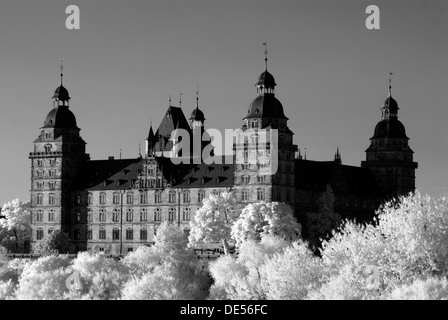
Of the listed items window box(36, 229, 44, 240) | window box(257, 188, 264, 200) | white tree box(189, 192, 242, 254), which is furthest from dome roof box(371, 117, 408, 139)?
window box(36, 229, 44, 240)

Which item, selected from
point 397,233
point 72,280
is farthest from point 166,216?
point 397,233

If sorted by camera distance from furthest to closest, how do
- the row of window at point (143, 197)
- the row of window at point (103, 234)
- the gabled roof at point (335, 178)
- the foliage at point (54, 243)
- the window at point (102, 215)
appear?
the window at point (102, 215) < the row of window at point (103, 234) < the gabled roof at point (335, 178) < the row of window at point (143, 197) < the foliage at point (54, 243)

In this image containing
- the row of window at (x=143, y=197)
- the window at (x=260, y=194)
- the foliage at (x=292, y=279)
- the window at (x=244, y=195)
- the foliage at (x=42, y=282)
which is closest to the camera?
the foliage at (x=292, y=279)

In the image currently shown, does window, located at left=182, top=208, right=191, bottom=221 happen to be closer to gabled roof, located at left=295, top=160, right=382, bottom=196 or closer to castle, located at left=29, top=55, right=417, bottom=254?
castle, located at left=29, top=55, right=417, bottom=254

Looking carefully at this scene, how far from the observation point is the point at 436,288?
290 ft

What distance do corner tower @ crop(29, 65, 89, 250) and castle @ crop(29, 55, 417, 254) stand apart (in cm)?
12

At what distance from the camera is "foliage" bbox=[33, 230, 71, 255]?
157875mm

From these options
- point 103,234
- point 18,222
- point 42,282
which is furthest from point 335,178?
point 42,282

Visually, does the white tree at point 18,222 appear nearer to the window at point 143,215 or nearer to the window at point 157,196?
the window at point 143,215

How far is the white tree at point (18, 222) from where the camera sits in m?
174

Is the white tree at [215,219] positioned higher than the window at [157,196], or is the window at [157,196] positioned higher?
the window at [157,196]

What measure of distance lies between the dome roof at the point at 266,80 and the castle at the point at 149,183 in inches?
205

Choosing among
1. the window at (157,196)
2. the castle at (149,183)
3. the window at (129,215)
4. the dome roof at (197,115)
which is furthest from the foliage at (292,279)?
the dome roof at (197,115)
